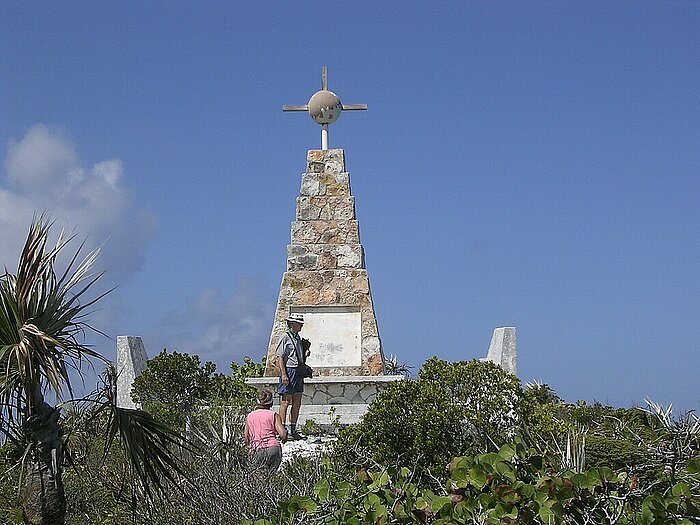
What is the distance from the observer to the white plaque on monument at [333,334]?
16.6 meters

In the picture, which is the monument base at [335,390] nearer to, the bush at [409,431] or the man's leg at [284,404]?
the man's leg at [284,404]

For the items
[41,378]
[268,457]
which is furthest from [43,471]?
[268,457]

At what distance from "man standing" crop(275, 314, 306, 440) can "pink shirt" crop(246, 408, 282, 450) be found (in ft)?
13.0

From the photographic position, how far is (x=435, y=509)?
202 inches

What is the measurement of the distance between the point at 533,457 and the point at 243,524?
5.56 feet

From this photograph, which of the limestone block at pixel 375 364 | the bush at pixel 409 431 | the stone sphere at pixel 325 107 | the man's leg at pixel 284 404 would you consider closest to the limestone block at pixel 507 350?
the limestone block at pixel 375 364

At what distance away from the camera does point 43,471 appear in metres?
6.59

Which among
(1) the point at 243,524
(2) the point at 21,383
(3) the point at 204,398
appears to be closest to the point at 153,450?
(2) the point at 21,383

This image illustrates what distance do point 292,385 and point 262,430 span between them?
4.24 metres

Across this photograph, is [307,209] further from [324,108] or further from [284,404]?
[284,404]

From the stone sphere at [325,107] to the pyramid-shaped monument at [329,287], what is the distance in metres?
1.15

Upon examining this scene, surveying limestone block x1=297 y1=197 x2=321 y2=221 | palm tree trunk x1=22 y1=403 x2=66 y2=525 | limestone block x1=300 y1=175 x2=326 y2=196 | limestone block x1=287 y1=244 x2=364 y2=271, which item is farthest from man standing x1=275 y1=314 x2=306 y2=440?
palm tree trunk x1=22 y1=403 x2=66 y2=525

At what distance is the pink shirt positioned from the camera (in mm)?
9906

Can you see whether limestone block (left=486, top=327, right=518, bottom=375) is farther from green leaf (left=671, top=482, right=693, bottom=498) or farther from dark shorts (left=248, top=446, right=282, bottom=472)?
green leaf (left=671, top=482, right=693, bottom=498)
